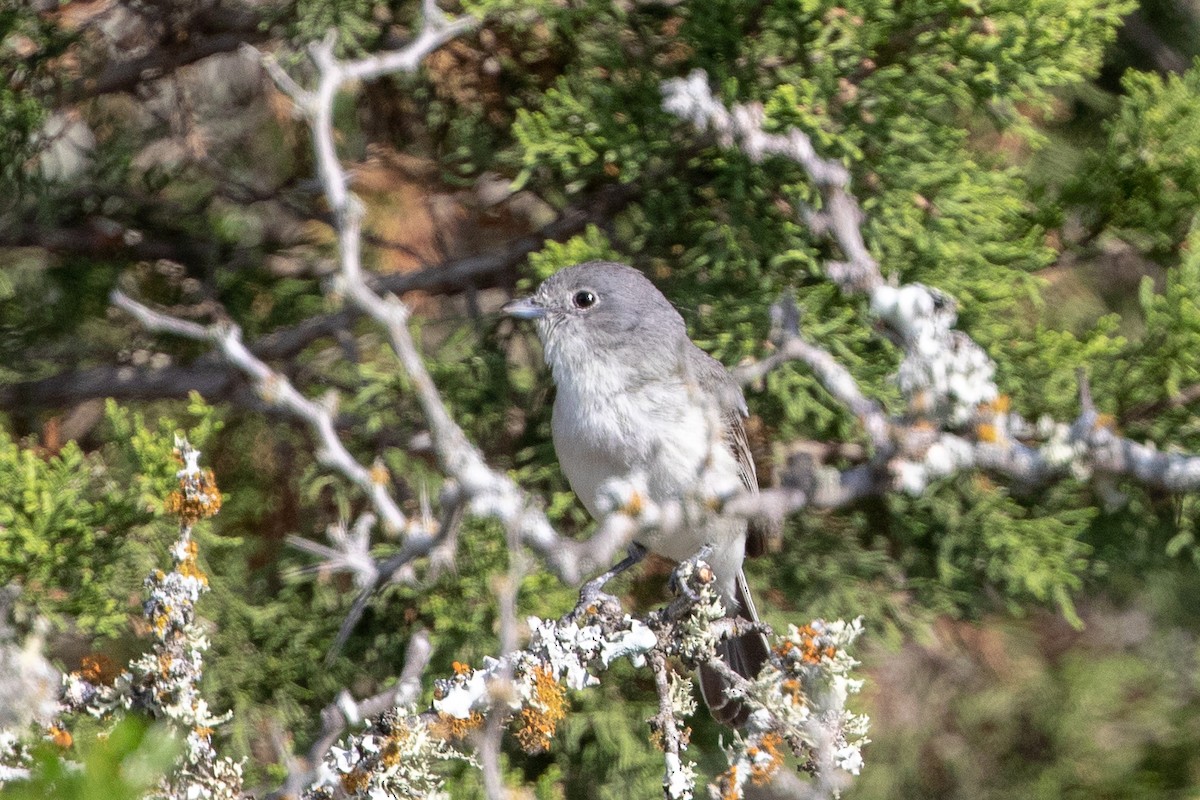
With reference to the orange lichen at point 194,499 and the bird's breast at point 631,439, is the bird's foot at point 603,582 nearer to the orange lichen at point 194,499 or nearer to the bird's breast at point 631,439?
the bird's breast at point 631,439

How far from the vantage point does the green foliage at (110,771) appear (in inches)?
50.9

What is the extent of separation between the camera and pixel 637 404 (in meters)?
3.01

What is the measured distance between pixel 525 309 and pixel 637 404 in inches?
15.7

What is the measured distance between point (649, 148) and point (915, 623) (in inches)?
57.2

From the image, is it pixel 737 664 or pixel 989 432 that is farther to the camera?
pixel 737 664

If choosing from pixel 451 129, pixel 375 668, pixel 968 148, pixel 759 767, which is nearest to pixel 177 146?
pixel 451 129

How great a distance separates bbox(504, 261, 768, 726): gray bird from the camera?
2.92 m

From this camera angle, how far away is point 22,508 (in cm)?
277

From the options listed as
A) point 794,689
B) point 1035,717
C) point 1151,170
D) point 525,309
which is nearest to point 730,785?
A: point 794,689

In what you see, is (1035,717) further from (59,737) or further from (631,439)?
(59,737)

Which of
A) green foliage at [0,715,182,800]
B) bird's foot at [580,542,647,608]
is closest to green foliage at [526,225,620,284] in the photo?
bird's foot at [580,542,647,608]

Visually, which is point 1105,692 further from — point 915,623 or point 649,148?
point 649,148

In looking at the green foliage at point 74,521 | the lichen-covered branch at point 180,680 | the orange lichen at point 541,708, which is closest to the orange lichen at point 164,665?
the lichen-covered branch at point 180,680

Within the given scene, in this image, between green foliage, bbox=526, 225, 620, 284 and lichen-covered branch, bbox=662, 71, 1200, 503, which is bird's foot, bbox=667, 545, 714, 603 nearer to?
lichen-covered branch, bbox=662, 71, 1200, 503
